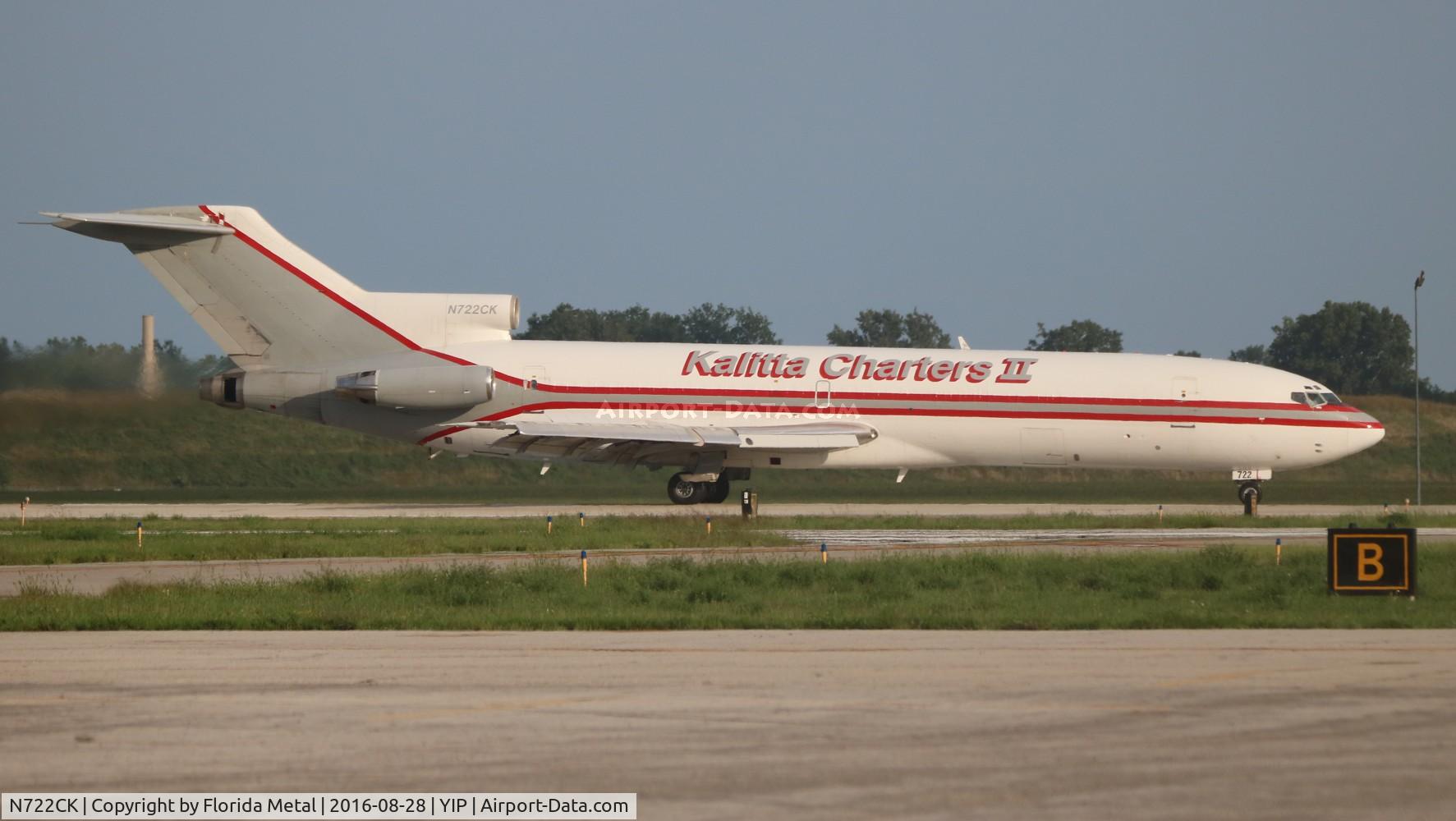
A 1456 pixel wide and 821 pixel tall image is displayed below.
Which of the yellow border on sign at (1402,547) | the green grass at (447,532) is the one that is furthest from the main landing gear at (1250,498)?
the yellow border on sign at (1402,547)

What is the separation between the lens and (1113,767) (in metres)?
8.89

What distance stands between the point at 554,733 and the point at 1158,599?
1043 cm

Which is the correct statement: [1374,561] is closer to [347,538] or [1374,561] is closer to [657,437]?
[347,538]

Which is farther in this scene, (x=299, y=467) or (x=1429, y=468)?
(x=1429, y=468)

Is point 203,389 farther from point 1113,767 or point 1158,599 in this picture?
point 1113,767

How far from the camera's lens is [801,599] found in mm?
18422

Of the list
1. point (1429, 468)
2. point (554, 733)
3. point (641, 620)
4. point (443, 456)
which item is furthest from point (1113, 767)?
point (1429, 468)

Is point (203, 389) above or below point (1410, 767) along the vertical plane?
above

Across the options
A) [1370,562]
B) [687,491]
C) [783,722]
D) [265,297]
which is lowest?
[783,722]

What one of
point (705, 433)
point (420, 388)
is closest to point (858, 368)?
point (705, 433)

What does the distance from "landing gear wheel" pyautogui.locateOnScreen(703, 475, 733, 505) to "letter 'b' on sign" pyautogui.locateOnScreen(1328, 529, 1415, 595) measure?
20.9 meters

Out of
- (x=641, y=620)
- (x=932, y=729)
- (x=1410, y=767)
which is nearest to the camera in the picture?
(x=1410, y=767)

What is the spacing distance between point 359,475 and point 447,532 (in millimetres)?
25674

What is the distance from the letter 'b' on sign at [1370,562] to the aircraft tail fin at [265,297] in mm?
24378
